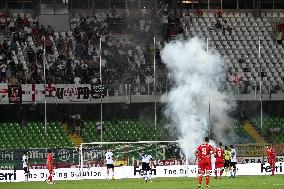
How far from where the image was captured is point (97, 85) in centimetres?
5978

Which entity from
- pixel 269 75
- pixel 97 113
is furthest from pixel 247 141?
pixel 97 113

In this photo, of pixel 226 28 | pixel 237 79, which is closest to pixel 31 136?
pixel 237 79

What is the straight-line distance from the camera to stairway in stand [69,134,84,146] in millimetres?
60728

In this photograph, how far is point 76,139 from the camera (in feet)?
201

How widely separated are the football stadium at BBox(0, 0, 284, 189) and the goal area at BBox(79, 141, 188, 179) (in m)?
0.06

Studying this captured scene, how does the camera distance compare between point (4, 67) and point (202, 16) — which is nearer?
point (4, 67)

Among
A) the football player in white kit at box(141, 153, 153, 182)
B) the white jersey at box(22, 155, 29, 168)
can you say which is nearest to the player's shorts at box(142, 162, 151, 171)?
the football player in white kit at box(141, 153, 153, 182)

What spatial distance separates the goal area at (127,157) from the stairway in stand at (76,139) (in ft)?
21.0

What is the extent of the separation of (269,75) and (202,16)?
9.18 metres

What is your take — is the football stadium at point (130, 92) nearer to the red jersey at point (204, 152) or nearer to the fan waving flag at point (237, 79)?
the fan waving flag at point (237, 79)

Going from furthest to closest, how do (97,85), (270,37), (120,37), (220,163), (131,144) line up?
1. (270,37)
2. (120,37)
3. (97,85)
4. (131,144)
5. (220,163)

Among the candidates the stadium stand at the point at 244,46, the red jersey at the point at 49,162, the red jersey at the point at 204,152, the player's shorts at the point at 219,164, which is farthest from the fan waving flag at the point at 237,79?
the red jersey at the point at 204,152

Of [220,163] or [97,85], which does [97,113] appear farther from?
[220,163]

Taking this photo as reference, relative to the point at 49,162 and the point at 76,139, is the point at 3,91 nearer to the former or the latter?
the point at 76,139
